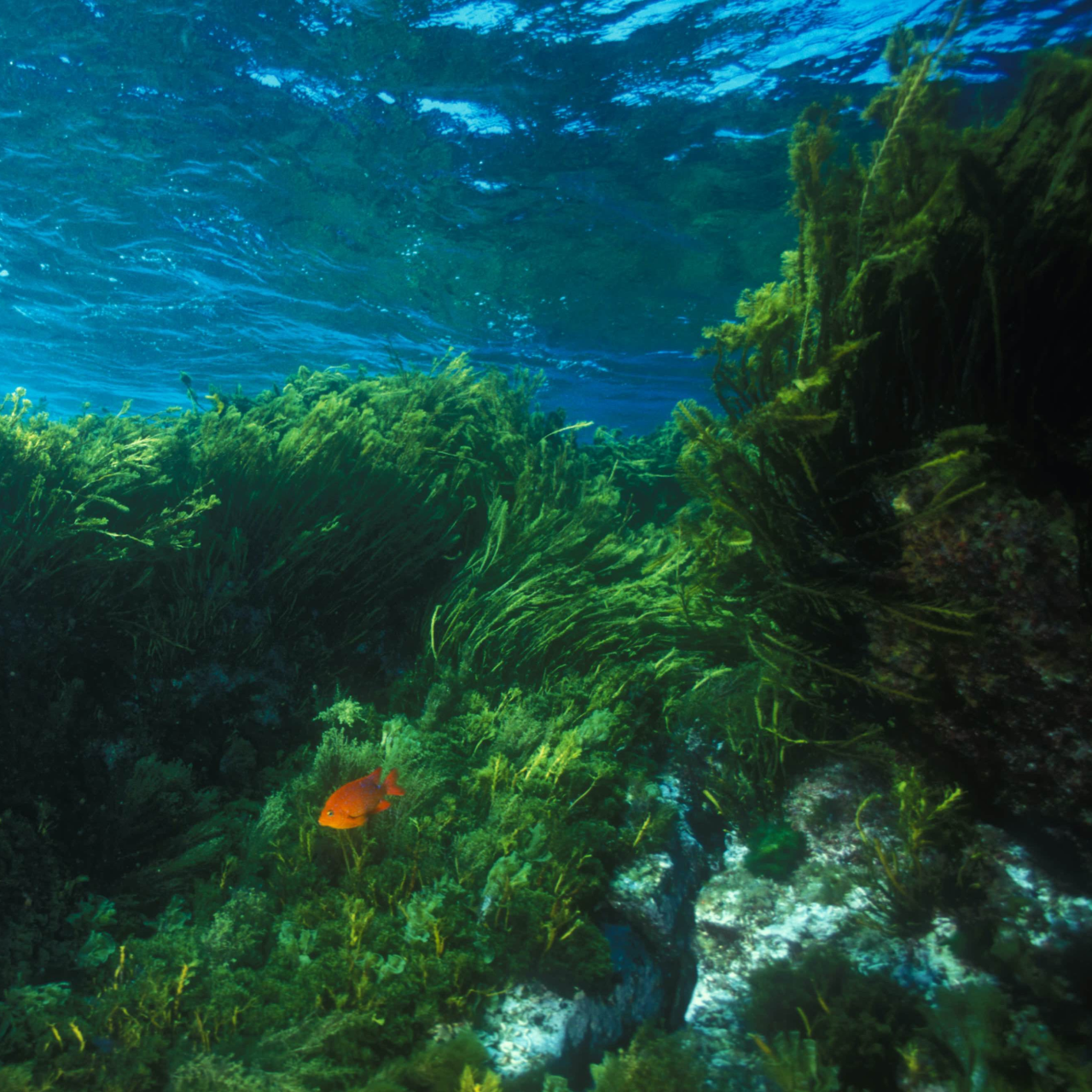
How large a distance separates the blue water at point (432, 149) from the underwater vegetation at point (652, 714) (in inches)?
72.5

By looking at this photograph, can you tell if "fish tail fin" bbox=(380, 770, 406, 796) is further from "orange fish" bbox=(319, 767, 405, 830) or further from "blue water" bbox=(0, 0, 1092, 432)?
"blue water" bbox=(0, 0, 1092, 432)

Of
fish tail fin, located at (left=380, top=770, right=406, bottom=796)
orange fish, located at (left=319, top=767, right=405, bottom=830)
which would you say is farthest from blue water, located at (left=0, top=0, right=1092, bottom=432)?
orange fish, located at (left=319, top=767, right=405, bottom=830)

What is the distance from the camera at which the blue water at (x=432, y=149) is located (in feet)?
26.1

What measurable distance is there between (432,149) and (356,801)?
460 inches

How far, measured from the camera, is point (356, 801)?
2934mm

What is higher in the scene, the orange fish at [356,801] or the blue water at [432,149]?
the blue water at [432,149]

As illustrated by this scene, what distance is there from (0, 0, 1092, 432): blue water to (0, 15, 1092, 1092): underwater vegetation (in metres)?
1.84

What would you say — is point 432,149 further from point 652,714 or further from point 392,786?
point 392,786

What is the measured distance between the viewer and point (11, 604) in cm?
368

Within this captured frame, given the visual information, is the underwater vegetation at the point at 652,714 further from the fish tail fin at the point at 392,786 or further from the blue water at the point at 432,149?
the blue water at the point at 432,149

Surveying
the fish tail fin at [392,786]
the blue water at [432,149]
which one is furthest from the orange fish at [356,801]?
the blue water at [432,149]

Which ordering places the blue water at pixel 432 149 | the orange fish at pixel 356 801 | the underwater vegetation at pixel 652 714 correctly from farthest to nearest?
the blue water at pixel 432 149 < the orange fish at pixel 356 801 < the underwater vegetation at pixel 652 714

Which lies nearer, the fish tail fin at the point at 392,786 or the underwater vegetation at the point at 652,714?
the underwater vegetation at the point at 652,714

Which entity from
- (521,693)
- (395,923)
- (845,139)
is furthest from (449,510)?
(845,139)
